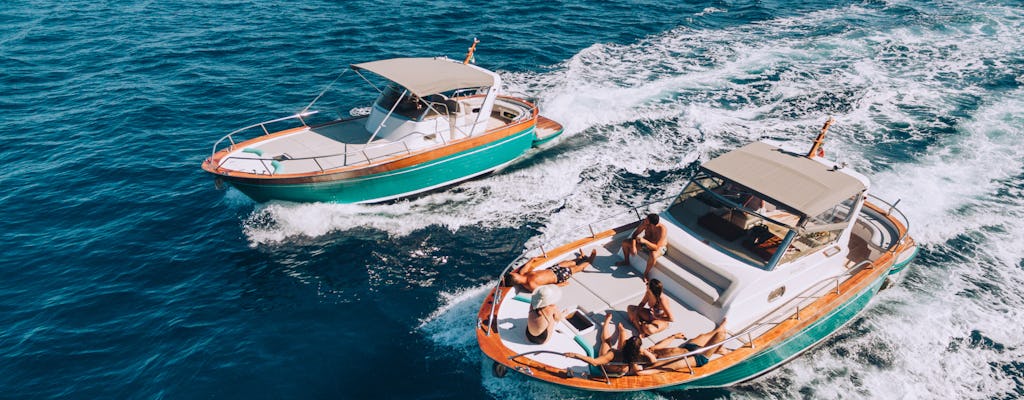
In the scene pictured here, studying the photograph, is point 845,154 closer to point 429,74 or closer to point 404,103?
point 429,74

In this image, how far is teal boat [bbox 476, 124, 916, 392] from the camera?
9.80m

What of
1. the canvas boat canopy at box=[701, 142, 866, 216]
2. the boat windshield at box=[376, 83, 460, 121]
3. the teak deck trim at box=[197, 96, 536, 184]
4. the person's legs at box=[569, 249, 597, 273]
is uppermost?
the canvas boat canopy at box=[701, 142, 866, 216]

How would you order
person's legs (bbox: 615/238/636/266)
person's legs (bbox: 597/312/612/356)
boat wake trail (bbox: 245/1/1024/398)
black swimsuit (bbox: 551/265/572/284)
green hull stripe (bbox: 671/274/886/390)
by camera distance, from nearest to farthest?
person's legs (bbox: 597/312/612/356)
green hull stripe (bbox: 671/274/886/390)
black swimsuit (bbox: 551/265/572/284)
person's legs (bbox: 615/238/636/266)
boat wake trail (bbox: 245/1/1024/398)

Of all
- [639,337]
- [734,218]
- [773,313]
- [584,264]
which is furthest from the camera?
[584,264]

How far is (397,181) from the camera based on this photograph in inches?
683

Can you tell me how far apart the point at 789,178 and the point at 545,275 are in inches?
216


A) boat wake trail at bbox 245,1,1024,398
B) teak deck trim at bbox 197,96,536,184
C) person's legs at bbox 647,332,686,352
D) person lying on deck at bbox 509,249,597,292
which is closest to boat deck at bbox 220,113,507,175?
teak deck trim at bbox 197,96,536,184

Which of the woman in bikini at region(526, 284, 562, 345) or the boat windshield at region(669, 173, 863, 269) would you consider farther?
the boat windshield at region(669, 173, 863, 269)

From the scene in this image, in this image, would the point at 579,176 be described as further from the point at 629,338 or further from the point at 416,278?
the point at 629,338

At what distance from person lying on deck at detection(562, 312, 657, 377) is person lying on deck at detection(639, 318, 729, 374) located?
0.18 m

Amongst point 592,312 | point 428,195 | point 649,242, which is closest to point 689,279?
point 649,242

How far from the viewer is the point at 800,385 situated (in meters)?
11.2

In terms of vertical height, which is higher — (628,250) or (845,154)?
(628,250)

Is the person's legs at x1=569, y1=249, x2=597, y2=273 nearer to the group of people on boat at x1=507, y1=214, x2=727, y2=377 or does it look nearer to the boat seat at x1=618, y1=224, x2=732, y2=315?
the boat seat at x1=618, y1=224, x2=732, y2=315
